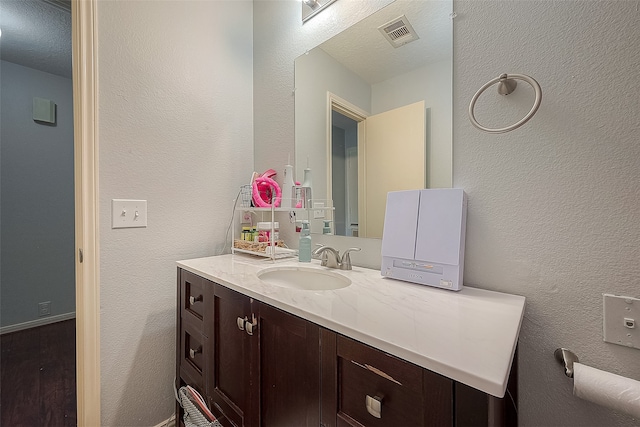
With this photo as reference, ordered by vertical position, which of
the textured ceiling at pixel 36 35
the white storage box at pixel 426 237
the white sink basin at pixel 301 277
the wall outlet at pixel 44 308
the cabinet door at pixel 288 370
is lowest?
the wall outlet at pixel 44 308

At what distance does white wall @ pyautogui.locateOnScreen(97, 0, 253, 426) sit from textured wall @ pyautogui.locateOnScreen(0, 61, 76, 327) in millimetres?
2129

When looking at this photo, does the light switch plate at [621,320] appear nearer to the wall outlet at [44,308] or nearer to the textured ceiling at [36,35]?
the textured ceiling at [36,35]

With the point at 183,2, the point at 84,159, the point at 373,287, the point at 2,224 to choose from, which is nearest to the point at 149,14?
the point at 183,2

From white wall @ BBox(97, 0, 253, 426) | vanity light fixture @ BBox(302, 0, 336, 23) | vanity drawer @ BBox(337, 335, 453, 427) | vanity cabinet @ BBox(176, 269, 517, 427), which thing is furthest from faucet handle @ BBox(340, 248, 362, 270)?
vanity light fixture @ BBox(302, 0, 336, 23)

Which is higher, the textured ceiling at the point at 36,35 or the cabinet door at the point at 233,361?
the textured ceiling at the point at 36,35

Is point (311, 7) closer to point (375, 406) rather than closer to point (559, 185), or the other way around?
point (559, 185)

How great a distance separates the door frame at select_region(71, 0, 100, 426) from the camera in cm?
107

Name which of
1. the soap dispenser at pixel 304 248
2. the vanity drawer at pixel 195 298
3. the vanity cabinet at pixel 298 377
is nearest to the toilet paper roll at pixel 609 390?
the vanity cabinet at pixel 298 377

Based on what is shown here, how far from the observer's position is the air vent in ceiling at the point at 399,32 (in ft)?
3.25

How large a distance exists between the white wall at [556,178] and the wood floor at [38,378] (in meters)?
2.13

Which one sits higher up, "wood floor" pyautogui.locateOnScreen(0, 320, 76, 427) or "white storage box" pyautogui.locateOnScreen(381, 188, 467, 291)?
"white storage box" pyautogui.locateOnScreen(381, 188, 467, 291)

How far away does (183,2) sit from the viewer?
1363 millimetres

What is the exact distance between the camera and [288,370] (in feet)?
2.27

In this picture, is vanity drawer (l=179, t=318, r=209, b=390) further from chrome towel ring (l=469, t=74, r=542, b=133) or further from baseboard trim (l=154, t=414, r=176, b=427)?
chrome towel ring (l=469, t=74, r=542, b=133)
